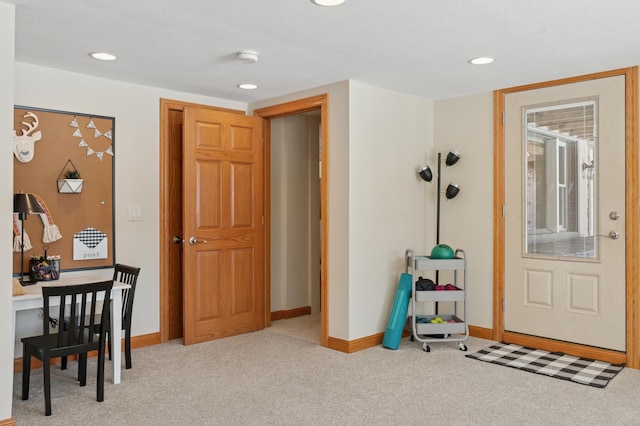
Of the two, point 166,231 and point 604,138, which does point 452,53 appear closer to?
point 604,138

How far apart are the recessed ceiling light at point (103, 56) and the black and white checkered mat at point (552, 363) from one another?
3.55m

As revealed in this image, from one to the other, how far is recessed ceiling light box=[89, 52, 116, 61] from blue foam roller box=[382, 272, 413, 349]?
2923mm

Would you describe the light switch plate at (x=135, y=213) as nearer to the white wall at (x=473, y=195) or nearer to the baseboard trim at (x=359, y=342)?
the baseboard trim at (x=359, y=342)

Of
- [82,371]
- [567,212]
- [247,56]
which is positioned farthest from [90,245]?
[567,212]

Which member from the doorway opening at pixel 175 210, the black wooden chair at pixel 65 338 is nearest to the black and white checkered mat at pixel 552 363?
the doorway opening at pixel 175 210

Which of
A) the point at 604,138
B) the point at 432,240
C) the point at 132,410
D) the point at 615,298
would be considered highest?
the point at 604,138

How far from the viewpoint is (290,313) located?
18.8ft

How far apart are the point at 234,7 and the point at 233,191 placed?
2356 millimetres

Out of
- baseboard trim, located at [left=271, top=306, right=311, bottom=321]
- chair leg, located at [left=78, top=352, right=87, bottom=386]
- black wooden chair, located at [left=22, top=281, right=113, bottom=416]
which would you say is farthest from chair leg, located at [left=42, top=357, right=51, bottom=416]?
baseboard trim, located at [left=271, top=306, right=311, bottom=321]

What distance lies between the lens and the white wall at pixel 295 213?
5590 millimetres

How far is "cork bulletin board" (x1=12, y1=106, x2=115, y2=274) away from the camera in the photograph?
380cm

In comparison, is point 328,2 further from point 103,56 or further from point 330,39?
point 103,56

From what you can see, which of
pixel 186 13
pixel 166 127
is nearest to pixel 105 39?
pixel 186 13

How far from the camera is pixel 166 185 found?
15.1ft
